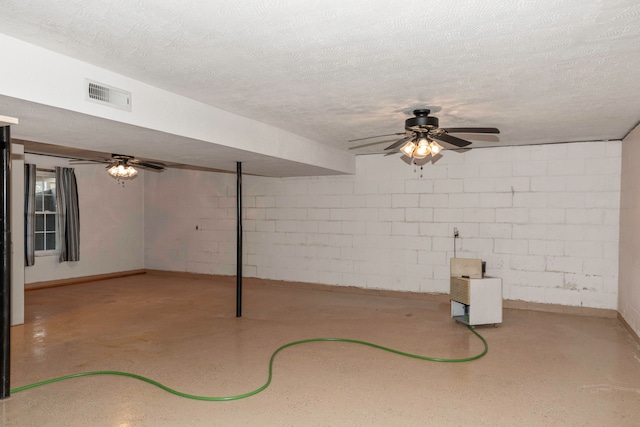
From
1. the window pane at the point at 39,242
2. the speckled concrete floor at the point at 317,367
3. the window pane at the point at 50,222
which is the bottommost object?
the speckled concrete floor at the point at 317,367

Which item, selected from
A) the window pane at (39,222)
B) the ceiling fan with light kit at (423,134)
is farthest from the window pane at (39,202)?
the ceiling fan with light kit at (423,134)

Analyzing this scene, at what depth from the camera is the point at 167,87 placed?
352 centimetres

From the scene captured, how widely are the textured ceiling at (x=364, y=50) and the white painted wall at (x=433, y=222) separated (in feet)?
6.11

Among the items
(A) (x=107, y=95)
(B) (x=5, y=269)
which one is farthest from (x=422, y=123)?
(B) (x=5, y=269)

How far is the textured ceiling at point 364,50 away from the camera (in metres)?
2.15

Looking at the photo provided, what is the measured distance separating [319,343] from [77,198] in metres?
6.21

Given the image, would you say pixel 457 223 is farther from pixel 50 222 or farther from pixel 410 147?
pixel 50 222

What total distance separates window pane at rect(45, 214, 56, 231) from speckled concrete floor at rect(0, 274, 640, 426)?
2083 mm

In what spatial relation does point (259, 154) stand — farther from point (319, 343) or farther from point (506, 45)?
point (506, 45)

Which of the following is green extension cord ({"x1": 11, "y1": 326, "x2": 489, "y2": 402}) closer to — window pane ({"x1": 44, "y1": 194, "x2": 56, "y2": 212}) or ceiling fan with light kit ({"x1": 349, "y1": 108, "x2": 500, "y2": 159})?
ceiling fan with light kit ({"x1": 349, "y1": 108, "x2": 500, "y2": 159})

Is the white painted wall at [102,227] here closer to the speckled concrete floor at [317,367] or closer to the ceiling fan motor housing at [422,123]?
the speckled concrete floor at [317,367]

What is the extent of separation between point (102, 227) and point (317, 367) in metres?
6.97

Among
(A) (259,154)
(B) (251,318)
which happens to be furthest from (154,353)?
(A) (259,154)

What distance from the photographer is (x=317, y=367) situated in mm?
3812
